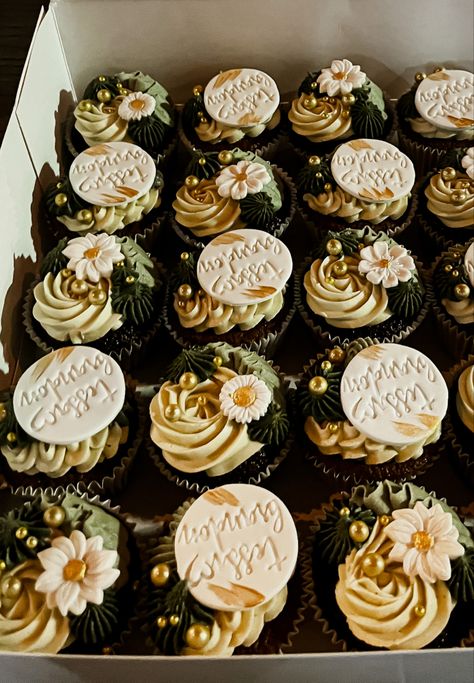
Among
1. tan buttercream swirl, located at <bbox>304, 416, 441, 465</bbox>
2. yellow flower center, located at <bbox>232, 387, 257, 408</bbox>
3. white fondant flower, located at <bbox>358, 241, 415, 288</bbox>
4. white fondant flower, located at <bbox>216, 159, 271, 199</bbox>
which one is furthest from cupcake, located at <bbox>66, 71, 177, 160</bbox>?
tan buttercream swirl, located at <bbox>304, 416, 441, 465</bbox>

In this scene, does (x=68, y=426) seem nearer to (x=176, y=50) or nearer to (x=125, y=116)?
(x=125, y=116)

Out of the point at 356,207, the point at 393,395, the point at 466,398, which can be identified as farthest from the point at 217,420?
the point at 356,207

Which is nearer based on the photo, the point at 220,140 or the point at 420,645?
the point at 420,645

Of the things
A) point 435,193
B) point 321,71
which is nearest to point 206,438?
point 435,193

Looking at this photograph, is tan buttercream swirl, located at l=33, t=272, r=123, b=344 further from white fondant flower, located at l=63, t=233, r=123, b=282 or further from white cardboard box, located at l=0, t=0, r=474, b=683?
white cardboard box, located at l=0, t=0, r=474, b=683

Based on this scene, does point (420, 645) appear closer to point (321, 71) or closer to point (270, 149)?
point (270, 149)

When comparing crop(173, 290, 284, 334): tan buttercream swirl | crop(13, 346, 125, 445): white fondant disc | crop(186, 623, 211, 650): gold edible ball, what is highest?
crop(173, 290, 284, 334): tan buttercream swirl

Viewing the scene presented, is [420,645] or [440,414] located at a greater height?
[440,414]
